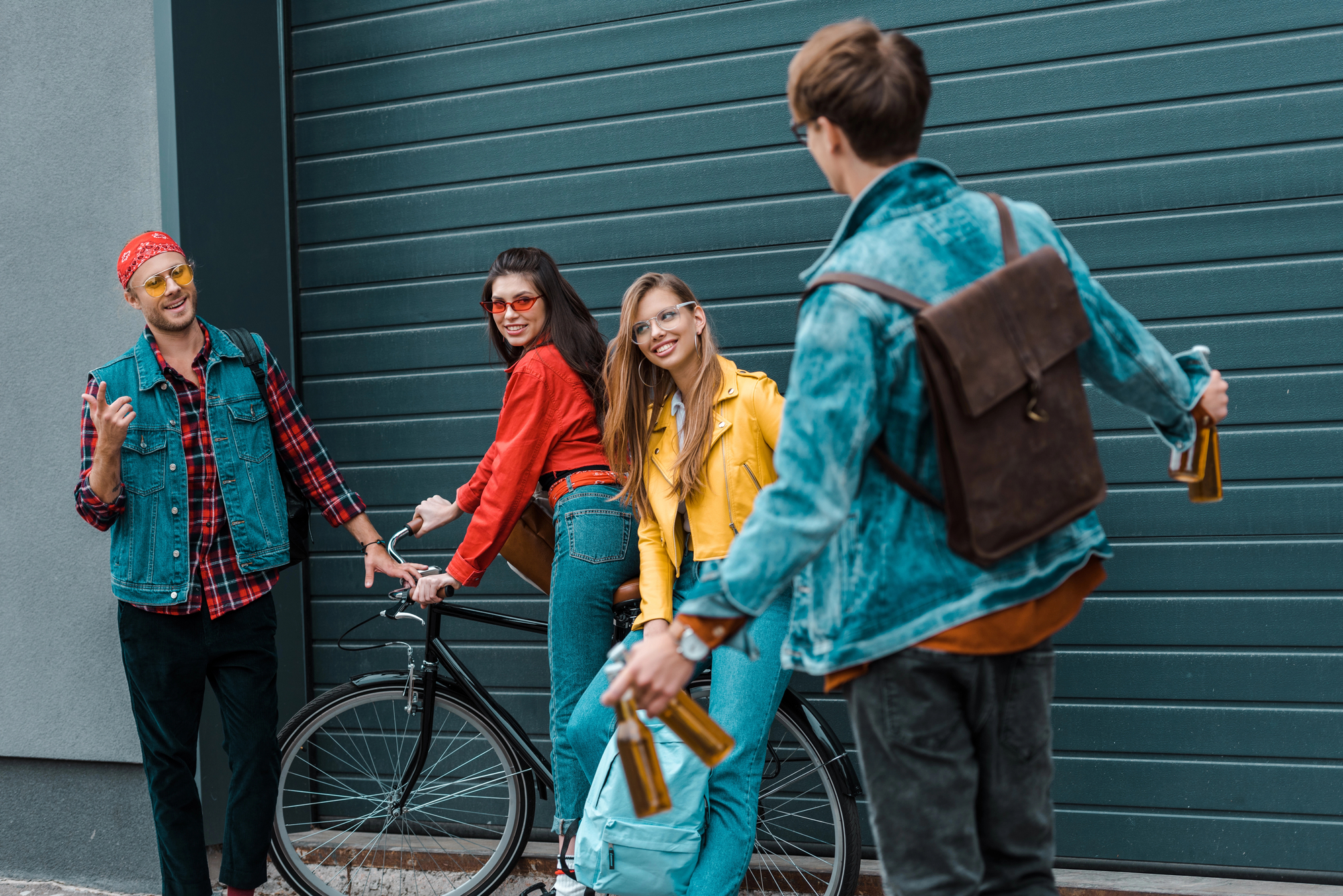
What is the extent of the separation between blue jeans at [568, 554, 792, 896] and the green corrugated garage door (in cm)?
99

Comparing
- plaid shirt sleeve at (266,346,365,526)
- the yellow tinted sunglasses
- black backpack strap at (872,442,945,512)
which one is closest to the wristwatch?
black backpack strap at (872,442,945,512)

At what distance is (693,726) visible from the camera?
1765 mm

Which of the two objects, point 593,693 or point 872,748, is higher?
point 872,748

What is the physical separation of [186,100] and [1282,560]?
4094 mm

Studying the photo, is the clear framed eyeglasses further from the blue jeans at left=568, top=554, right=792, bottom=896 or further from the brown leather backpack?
the brown leather backpack

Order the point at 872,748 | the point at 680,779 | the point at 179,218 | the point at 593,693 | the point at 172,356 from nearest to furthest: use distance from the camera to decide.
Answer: the point at 872,748 < the point at 680,779 < the point at 593,693 < the point at 172,356 < the point at 179,218

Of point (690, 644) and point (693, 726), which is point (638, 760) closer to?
point (693, 726)

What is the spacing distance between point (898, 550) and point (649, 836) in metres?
1.43

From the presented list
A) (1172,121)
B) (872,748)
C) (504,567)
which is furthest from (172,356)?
(1172,121)

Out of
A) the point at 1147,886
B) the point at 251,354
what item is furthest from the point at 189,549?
the point at 1147,886

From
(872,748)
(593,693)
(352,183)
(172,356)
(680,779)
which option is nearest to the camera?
(872,748)

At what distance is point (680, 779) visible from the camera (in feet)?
9.16

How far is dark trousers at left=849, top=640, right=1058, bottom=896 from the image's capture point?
5.60ft

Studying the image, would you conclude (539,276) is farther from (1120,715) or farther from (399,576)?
(1120,715)
